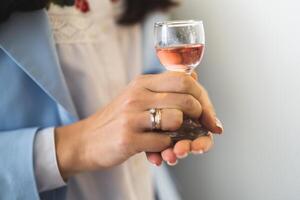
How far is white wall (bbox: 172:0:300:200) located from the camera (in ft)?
2.61

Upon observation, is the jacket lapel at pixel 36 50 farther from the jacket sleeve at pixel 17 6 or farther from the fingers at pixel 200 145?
the fingers at pixel 200 145

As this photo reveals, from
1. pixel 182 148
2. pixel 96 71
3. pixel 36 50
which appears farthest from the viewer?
pixel 96 71

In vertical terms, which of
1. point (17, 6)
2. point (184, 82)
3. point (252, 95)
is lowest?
point (252, 95)

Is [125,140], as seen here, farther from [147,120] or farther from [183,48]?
[183,48]

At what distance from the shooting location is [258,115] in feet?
2.78

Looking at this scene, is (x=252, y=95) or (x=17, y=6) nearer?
(x=17, y=6)

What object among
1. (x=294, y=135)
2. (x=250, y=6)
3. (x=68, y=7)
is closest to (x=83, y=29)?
(x=68, y=7)

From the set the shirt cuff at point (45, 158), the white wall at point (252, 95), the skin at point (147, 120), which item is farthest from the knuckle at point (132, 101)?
the white wall at point (252, 95)

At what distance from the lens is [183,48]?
57 centimetres

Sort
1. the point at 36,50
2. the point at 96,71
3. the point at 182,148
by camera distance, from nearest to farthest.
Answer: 1. the point at 182,148
2. the point at 36,50
3. the point at 96,71

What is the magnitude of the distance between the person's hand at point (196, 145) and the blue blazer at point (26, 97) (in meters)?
0.18

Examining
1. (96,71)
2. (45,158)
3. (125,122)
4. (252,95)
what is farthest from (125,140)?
(252,95)

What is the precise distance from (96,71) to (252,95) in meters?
0.33

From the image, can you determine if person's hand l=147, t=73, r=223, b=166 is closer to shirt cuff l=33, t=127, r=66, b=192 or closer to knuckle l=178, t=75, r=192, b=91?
knuckle l=178, t=75, r=192, b=91
